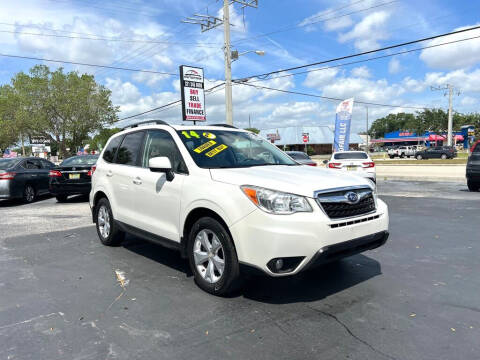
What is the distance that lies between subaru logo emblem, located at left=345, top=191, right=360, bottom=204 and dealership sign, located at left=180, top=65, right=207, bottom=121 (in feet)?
50.3

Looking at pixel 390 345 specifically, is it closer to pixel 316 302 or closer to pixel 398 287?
pixel 316 302

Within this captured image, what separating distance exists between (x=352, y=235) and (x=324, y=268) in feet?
4.14

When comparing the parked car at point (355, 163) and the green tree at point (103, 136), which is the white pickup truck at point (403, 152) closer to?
the green tree at point (103, 136)

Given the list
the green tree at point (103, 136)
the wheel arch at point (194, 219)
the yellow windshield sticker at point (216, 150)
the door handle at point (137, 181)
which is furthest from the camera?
the green tree at point (103, 136)

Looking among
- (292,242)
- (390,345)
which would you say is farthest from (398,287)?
(292,242)

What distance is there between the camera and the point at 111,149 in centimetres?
608

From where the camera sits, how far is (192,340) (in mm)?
3055

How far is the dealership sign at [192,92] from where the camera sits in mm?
18125

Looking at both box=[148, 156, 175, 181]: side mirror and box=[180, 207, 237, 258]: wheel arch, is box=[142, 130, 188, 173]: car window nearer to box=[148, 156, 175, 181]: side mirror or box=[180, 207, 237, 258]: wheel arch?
box=[148, 156, 175, 181]: side mirror

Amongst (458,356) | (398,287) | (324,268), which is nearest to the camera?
(458,356)

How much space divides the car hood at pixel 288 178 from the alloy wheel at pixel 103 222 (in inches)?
111

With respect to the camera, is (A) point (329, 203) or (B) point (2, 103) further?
(B) point (2, 103)

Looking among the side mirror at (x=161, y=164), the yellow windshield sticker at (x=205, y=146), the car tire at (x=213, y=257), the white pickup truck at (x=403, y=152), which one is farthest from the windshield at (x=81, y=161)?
the white pickup truck at (x=403, y=152)

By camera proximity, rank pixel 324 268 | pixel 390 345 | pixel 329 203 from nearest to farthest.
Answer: pixel 390 345 < pixel 329 203 < pixel 324 268
